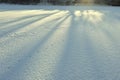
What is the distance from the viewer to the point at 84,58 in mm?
3525

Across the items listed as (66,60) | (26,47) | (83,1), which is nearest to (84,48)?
(66,60)

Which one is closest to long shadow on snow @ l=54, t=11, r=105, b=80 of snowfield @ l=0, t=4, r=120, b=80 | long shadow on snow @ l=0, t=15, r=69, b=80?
snowfield @ l=0, t=4, r=120, b=80

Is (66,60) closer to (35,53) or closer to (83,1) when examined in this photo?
(35,53)

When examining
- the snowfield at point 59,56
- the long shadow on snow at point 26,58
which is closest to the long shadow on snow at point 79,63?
the snowfield at point 59,56

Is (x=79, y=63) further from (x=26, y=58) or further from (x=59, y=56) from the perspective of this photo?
(x=26, y=58)

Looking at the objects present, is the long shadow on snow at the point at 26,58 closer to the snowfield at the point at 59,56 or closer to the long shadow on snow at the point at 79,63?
the snowfield at the point at 59,56

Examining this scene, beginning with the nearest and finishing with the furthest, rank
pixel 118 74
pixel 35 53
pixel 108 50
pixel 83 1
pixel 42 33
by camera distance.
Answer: pixel 118 74 < pixel 35 53 < pixel 108 50 < pixel 42 33 < pixel 83 1

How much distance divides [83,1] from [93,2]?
87 centimetres

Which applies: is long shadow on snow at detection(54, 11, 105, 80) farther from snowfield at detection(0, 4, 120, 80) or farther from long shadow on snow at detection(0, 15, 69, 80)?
long shadow on snow at detection(0, 15, 69, 80)

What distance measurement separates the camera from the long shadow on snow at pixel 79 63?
111 inches

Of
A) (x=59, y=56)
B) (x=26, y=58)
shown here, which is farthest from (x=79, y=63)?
(x=26, y=58)

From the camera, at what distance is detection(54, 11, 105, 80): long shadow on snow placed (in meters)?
2.82

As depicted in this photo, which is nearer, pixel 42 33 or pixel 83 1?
pixel 42 33

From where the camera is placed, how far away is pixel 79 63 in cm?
329
